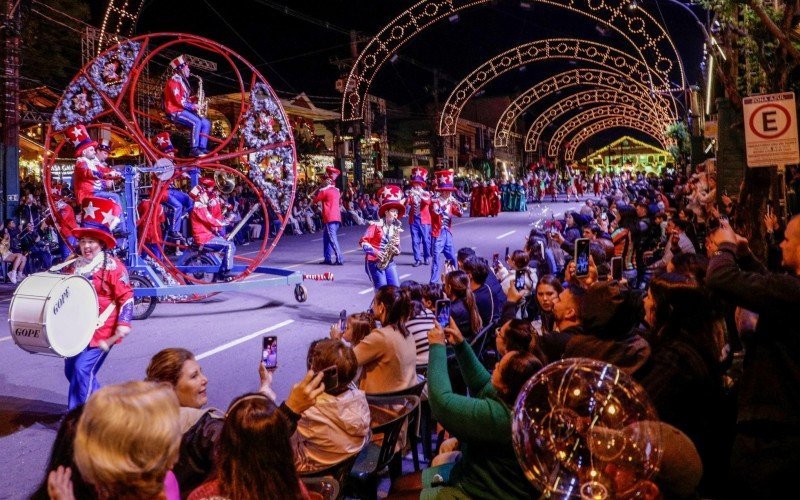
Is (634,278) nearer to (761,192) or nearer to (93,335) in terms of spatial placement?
(761,192)

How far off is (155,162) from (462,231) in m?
14.6

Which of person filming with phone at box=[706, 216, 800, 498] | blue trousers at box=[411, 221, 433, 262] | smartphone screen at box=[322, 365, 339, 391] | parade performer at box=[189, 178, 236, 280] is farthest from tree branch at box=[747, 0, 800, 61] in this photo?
blue trousers at box=[411, 221, 433, 262]

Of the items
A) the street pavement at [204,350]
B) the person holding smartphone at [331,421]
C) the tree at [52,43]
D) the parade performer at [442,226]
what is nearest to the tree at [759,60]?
the parade performer at [442,226]

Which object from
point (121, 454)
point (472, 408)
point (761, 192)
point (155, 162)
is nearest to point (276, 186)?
point (155, 162)

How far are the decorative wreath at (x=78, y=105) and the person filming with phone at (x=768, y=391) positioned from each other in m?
9.68

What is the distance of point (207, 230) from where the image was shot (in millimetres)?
12180

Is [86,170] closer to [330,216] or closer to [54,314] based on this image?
[54,314]

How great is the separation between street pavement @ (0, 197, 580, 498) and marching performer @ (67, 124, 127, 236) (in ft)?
6.87

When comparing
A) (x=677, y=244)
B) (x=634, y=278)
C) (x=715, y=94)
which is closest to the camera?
(x=677, y=244)

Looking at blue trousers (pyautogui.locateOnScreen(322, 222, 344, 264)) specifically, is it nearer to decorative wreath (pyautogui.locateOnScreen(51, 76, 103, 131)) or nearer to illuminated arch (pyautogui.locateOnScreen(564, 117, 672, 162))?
decorative wreath (pyautogui.locateOnScreen(51, 76, 103, 131))

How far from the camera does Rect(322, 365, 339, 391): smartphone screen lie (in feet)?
11.4

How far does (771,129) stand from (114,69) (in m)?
8.95

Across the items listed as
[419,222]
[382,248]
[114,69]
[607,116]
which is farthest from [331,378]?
[607,116]

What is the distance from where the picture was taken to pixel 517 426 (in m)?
1.82
